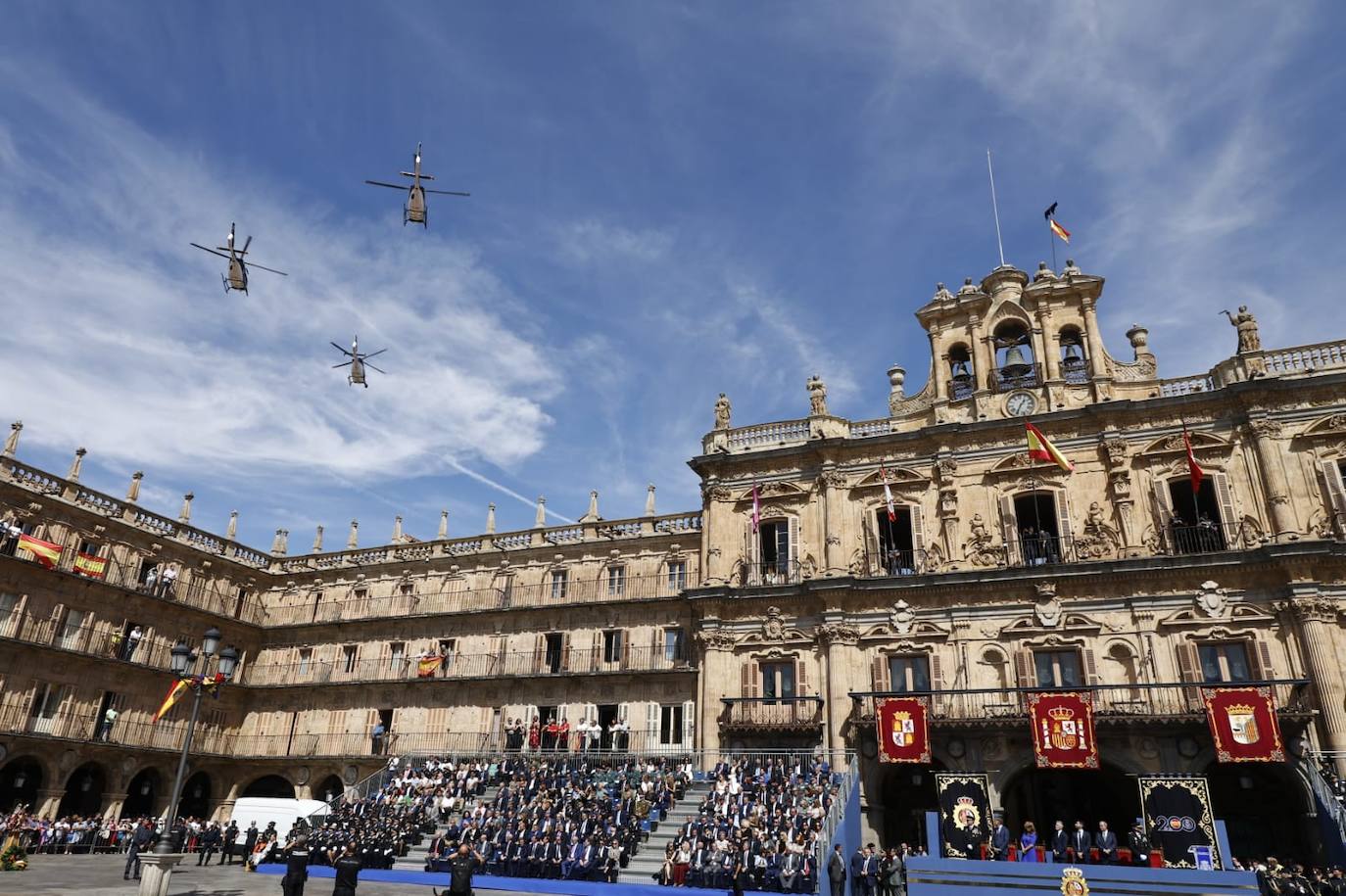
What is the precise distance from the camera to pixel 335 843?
25125 millimetres

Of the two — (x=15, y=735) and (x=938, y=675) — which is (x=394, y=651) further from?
(x=938, y=675)

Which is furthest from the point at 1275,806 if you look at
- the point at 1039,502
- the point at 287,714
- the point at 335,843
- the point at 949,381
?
the point at 287,714

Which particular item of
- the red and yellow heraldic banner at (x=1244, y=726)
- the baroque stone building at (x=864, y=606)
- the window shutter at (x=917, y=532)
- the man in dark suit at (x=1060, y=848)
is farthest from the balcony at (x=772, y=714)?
the red and yellow heraldic banner at (x=1244, y=726)

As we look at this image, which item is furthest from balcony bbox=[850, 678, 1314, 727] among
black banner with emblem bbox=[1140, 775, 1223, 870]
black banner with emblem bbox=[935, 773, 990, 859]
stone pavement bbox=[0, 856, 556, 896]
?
stone pavement bbox=[0, 856, 556, 896]

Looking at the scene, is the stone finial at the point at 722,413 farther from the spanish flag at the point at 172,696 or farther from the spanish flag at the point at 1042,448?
the spanish flag at the point at 172,696

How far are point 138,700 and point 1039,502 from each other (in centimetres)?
3575

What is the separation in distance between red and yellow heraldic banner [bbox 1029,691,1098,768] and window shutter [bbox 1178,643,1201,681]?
9.34ft

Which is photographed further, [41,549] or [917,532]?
[41,549]

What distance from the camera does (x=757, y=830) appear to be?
22.1 m

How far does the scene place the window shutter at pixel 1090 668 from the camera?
84.6 feet

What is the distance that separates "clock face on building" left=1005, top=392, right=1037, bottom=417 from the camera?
97.2ft

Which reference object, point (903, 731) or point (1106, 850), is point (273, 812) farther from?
point (1106, 850)

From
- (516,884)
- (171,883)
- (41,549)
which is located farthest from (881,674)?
(41,549)

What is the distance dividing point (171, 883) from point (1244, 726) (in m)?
26.5
